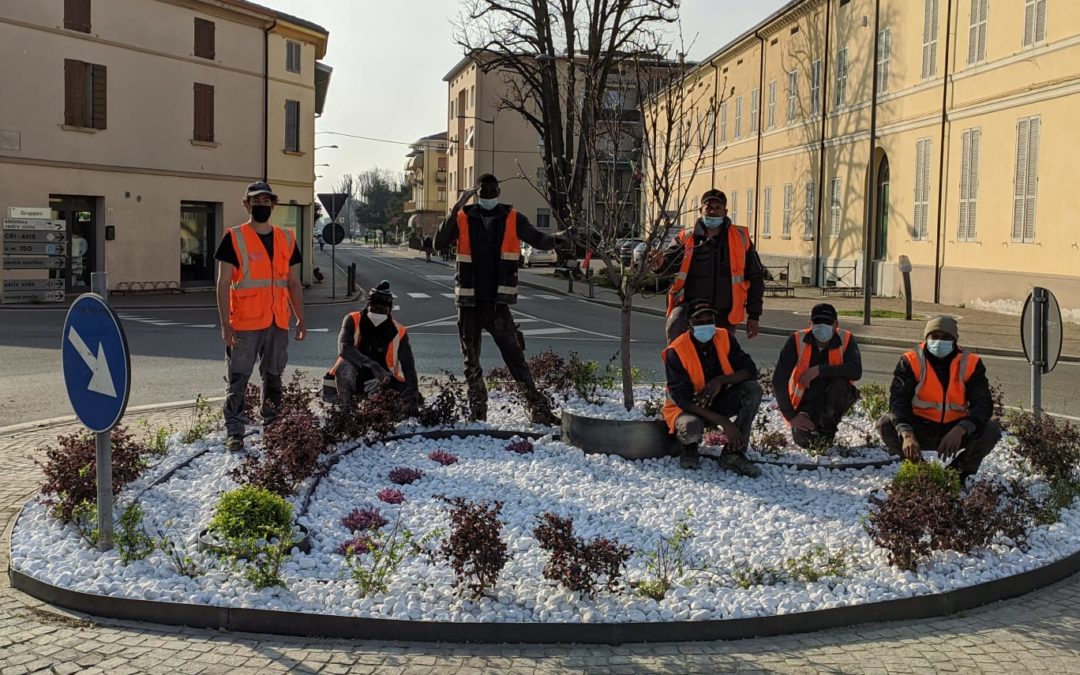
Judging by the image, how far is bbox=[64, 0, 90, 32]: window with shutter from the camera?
27781 millimetres

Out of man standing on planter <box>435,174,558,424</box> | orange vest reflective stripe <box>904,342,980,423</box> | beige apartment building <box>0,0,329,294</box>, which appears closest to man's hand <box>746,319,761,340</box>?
orange vest reflective stripe <box>904,342,980,423</box>

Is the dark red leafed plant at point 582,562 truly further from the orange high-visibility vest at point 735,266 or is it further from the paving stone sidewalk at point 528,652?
the orange high-visibility vest at point 735,266

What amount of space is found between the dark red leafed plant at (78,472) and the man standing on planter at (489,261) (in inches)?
105

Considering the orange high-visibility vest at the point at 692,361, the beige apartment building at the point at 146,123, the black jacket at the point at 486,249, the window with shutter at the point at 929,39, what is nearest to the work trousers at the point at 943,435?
the orange high-visibility vest at the point at 692,361

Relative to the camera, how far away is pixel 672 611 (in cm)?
464

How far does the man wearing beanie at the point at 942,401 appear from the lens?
6.74 m

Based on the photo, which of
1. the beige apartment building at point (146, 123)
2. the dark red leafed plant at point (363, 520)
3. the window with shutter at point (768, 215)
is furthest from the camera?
the window with shutter at point (768, 215)

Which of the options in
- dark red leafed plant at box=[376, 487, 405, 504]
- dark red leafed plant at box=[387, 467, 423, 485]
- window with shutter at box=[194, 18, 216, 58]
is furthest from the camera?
window with shutter at box=[194, 18, 216, 58]

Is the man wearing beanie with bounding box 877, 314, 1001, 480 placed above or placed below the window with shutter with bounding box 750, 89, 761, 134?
below

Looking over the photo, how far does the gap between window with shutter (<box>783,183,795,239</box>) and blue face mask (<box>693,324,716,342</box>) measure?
32147 millimetres

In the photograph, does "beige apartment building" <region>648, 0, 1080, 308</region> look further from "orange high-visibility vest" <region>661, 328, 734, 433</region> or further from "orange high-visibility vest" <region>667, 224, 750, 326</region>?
"orange high-visibility vest" <region>661, 328, 734, 433</region>

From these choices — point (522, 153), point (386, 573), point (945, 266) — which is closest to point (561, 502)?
point (386, 573)

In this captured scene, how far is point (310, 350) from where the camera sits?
15.8m

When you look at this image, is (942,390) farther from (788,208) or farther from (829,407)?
(788,208)
